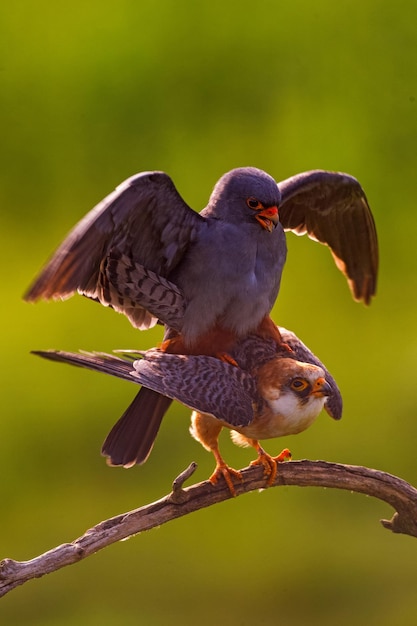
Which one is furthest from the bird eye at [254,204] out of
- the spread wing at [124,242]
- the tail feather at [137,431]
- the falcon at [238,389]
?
the tail feather at [137,431]

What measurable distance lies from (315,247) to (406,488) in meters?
4.32

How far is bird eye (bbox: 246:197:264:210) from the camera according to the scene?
316 centimetres

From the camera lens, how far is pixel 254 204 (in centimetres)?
318

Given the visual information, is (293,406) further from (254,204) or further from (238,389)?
(254,204)

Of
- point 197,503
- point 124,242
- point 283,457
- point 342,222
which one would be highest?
point 342,222

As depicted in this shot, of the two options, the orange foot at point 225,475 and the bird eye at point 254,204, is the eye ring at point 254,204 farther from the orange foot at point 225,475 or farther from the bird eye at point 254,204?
the orange foot at point 225,475

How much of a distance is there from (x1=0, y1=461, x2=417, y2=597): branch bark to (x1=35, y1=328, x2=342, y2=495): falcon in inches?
2.1

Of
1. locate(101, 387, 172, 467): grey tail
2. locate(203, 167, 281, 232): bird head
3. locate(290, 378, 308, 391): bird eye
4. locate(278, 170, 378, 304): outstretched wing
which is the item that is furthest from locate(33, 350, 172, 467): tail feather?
locate(278, 170, 378, 304): outstretched wing

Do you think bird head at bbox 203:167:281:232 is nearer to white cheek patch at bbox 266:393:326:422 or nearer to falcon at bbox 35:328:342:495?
falcon at bbox 35:328:342:495

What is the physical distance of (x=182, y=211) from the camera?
3.21 meters

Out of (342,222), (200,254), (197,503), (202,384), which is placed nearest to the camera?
(202,384)

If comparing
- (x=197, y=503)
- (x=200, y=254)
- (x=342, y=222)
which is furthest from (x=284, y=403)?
(x=342, y=222)

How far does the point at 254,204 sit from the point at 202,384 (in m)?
0.59

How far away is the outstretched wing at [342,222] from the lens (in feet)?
12.4
